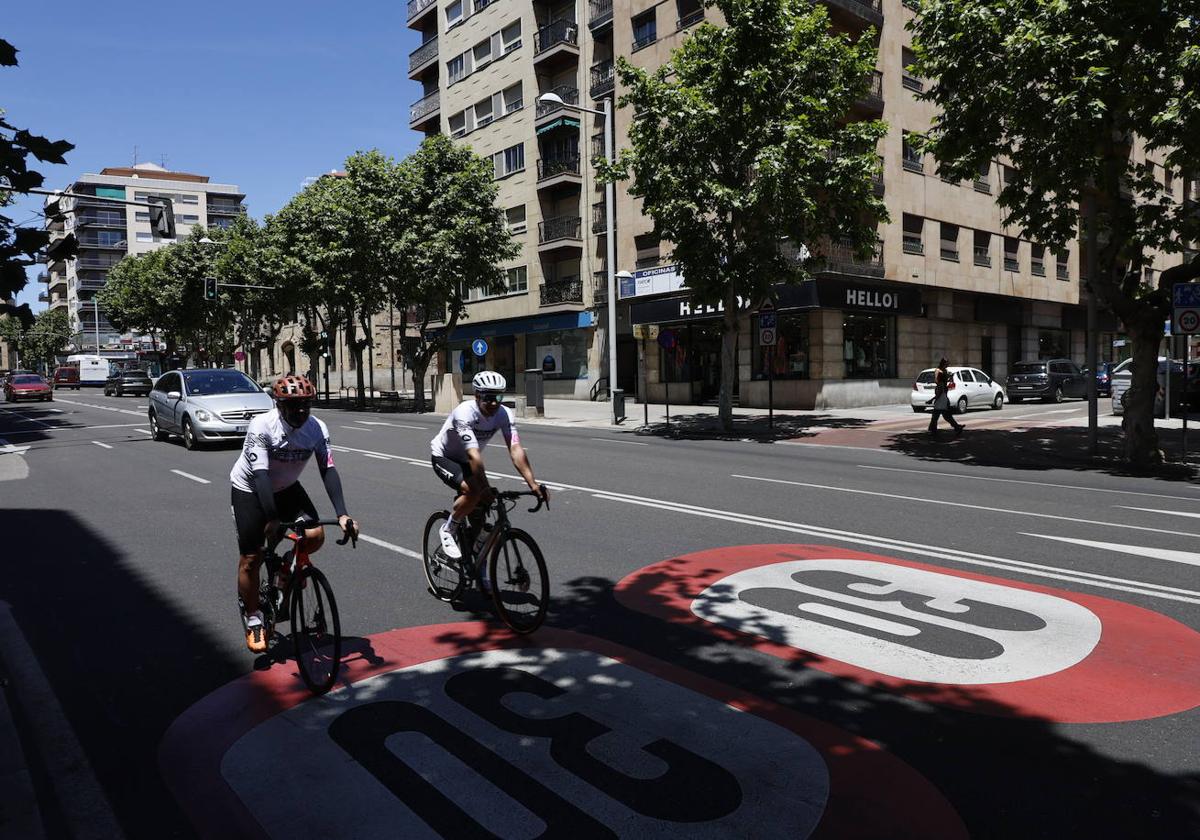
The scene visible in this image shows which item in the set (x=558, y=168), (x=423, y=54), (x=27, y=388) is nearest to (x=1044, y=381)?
(x=558, y=168)

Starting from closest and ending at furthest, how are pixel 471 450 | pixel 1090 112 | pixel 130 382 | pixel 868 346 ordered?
1. pixel 471 450
2. pixel 1090 112
3. pixel 868 346
4. pixel 130 382

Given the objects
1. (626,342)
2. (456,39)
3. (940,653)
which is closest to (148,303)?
(456,39)

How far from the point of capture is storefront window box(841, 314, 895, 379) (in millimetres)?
29281

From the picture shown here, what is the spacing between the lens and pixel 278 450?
15.1ft

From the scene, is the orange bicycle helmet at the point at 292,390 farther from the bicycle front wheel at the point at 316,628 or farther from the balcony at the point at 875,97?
the balcony at the point at 875,97

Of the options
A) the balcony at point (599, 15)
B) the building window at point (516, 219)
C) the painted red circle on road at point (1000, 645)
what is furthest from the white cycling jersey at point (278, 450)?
the building window at point (516, 219)

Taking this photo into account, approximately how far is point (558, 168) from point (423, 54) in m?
15.8

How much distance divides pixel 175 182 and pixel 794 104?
108 meters

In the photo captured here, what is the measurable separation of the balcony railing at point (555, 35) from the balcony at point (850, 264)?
16074mm

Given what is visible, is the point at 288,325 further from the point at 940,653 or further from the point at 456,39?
the point at 940,653

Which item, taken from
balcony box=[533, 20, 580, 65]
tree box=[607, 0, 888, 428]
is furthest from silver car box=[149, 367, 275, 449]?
balcony box=[533, 20, 580, 65]

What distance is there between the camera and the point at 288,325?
218 feet

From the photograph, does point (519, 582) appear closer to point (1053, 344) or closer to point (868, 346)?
point (868, 346)

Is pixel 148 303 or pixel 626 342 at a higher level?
pixel 148 303
